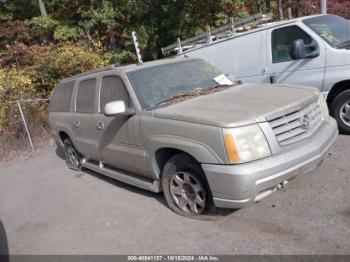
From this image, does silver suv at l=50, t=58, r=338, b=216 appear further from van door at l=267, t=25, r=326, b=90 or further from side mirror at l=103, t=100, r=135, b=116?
van door at l=267, t=25, r=326, b=90

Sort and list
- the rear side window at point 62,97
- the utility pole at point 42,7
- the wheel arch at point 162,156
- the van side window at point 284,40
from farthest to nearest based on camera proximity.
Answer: the utility pole at point 42,7 → the rear side window at point 62,97 → the van side window at point 284,40 → the wheel arch at point 162,156

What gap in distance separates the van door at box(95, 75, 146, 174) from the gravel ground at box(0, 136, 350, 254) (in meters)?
0.59

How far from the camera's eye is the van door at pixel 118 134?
181 inches

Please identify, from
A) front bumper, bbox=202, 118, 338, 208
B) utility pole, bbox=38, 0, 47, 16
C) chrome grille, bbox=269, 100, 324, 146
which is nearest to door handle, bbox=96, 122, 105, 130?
front bumper, bbox=202, 118, 338, 208

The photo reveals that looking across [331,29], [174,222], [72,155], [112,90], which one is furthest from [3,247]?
[331,29]

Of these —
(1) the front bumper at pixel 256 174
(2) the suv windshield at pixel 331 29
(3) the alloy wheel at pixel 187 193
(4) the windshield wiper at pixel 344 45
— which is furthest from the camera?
(2) the suv windshield at pixel 331 29

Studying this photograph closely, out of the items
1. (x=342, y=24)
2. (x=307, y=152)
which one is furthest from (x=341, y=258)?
(x=342, y=24)

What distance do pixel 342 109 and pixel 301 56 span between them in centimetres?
107

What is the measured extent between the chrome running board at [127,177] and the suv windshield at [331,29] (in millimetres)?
3743

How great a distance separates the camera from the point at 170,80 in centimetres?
483

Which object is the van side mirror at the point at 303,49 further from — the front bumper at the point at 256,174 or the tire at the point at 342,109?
the front bumper at the point at 256,174

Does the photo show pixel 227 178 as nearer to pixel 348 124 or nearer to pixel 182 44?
pixel 348 124

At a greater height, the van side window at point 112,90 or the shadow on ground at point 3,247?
the van side window at point 112,90

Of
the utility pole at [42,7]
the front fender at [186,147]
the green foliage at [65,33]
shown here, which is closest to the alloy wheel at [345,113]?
the front fender at [186,147]
